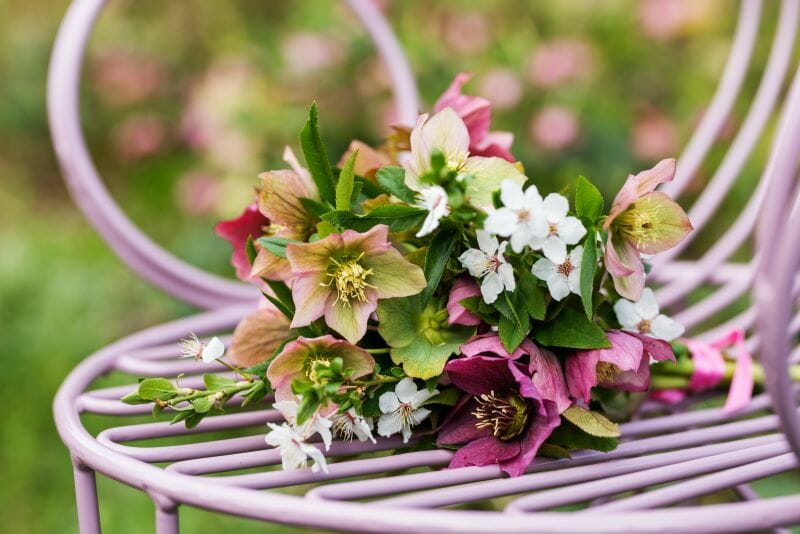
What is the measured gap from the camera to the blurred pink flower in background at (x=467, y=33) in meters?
2.15

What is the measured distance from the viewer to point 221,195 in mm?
2273

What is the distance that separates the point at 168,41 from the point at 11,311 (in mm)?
1183

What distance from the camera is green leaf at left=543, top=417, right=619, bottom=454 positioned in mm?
684

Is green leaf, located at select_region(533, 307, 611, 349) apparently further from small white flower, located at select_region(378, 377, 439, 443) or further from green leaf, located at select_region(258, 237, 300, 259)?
green leaf, located at select_region(258, 237, 300, 259)

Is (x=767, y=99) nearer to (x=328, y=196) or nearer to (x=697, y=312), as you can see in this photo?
(x=697, y=312)

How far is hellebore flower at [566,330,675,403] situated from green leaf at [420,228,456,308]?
0.42ft

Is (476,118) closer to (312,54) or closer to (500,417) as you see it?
(500,417)

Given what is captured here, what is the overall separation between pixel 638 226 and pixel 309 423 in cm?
29

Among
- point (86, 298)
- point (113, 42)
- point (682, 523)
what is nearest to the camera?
point (682, 523)

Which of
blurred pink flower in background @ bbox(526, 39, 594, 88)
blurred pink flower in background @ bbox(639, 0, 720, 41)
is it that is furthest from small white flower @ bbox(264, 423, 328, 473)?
blurred pink flower in background @ bbox(639, 0, 720, 41)

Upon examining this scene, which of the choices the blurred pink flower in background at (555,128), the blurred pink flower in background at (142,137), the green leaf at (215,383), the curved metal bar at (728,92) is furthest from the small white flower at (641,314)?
the blurred pink flower in background at (142,137)

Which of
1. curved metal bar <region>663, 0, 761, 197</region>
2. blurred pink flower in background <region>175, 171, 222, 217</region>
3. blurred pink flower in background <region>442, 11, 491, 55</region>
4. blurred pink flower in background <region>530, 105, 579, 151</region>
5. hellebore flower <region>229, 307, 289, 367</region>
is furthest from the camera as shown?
blurred pink flower in background <region>175, 171, 222, 217</region>

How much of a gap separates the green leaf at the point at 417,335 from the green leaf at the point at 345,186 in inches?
3.4

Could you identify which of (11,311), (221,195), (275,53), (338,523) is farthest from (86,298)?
(338,523)
